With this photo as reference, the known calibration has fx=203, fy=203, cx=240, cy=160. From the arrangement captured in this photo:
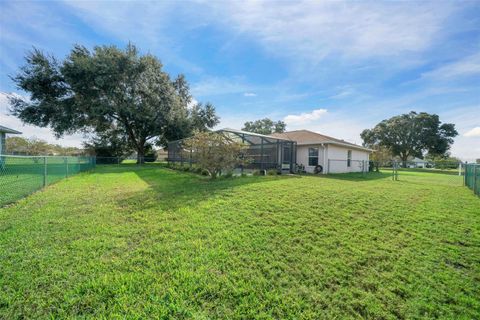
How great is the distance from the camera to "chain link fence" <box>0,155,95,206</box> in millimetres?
5898

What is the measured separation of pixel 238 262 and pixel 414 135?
4449 cm

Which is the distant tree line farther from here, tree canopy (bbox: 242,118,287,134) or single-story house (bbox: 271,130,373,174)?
tree canopy (bbox: 242,118,287,134)

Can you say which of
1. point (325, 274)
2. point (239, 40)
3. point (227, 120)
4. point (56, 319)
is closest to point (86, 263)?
point (56, 319)

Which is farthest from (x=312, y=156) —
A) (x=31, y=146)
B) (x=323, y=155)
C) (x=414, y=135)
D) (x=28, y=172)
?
(x=31, y=146)

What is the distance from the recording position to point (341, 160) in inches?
621

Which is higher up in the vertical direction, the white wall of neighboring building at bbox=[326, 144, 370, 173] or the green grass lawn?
the white wall of neighboring building at bbox=[326, 144, 370, 173]

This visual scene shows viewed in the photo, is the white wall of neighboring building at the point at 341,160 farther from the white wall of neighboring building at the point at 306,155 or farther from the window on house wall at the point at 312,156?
the window on house wall at the point at 312,156

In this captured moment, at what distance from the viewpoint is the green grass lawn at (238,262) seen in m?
2.12

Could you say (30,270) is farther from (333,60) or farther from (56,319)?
(333,60)

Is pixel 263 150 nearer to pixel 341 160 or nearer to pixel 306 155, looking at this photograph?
pixel 306 155

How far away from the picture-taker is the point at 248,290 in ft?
7.70

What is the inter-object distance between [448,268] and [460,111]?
17219 mm

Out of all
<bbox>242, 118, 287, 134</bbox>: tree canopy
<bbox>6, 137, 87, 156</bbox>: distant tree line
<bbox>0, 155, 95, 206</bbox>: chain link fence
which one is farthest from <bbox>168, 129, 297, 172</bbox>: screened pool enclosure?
<bbox>242, 118, 287, 134</bbox>: tree canopy

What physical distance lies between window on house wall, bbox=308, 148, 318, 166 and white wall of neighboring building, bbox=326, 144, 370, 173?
0.85 metres
